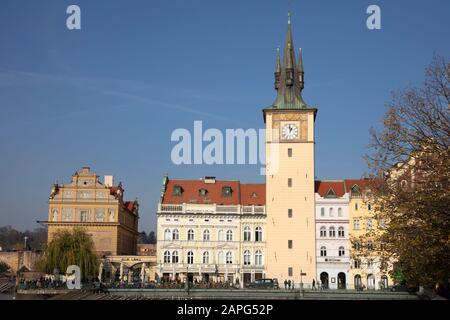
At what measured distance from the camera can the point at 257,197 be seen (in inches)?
2746

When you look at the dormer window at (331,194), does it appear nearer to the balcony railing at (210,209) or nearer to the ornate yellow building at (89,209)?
the balcony railing at (210,209)

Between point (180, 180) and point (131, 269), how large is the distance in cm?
1098

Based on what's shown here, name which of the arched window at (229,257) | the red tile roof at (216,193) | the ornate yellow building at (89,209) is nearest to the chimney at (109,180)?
the ornate yellow building at (89,209)

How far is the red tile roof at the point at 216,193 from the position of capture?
68312 mm

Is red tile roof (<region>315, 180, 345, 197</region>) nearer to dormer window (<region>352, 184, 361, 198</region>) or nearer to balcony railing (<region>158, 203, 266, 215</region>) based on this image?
dormer window (<region>352, 184, 361, 198</region>)

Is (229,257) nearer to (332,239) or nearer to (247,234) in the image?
(247,234)

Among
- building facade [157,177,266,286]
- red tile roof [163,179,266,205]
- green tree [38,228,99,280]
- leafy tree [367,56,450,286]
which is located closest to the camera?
leafy tree [367,56,450,286]

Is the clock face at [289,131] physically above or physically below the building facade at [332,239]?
above

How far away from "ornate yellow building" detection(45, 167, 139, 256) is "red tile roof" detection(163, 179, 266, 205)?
6437 millimetres

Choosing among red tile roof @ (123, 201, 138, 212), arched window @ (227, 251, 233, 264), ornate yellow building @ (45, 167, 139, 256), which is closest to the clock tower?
arched window @ (227, 251, 233, 264)

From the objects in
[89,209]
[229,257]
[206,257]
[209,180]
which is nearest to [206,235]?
[206,257]

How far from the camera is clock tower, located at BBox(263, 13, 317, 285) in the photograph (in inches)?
2530

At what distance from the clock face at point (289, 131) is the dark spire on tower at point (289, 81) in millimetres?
1996
